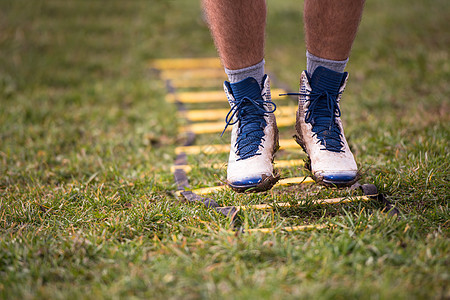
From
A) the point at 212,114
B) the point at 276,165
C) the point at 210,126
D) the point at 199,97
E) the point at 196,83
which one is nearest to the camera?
the point at 276,165

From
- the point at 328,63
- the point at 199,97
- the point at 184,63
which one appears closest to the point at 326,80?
the point at 328,63

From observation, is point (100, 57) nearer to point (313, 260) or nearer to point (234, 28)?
point (234, 28)

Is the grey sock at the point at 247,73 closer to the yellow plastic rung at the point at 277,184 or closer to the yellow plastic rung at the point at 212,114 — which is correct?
the yellow plastic rung at the point at 277,184

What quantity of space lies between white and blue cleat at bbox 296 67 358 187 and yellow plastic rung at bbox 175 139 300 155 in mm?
715

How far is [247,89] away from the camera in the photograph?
1902 mm

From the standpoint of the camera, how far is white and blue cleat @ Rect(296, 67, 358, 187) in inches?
71.2

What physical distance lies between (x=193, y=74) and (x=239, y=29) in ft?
9.11

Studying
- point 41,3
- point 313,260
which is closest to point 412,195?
point 313,260

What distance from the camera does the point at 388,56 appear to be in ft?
14.9

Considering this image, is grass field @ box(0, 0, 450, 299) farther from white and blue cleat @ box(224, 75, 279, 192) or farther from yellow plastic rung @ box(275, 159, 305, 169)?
yellow plastic rung @ box(275, 159, 305, 169)

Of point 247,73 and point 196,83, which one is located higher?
point 247,73

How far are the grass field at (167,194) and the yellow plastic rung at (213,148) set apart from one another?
114 millimetres

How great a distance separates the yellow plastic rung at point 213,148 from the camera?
2.67 meters

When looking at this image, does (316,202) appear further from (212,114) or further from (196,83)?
(196,83)
